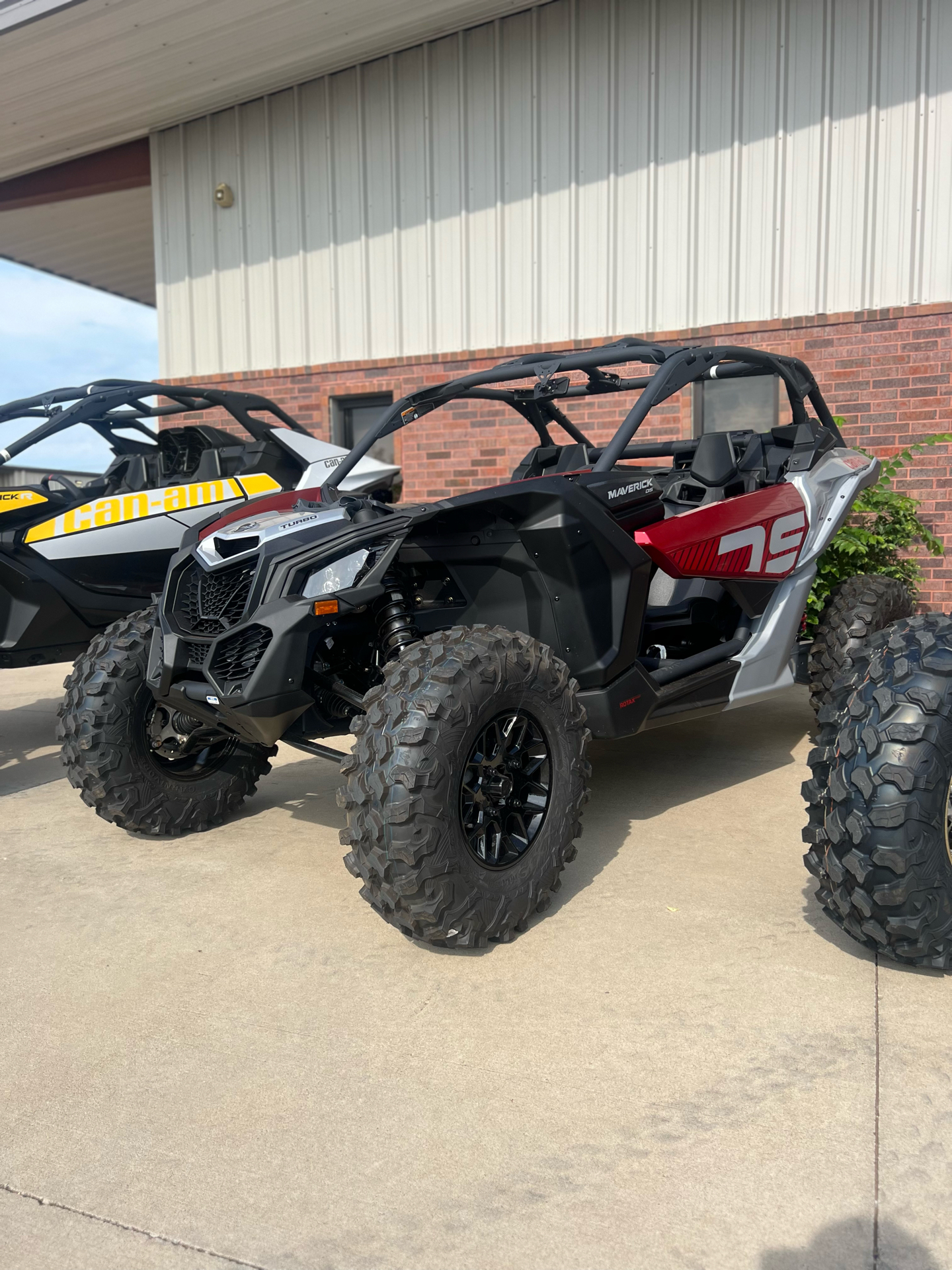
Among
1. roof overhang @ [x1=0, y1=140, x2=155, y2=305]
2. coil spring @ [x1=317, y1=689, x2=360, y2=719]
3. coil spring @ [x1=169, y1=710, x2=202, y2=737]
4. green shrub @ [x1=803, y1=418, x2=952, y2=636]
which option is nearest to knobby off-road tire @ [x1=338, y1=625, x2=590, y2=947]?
coil spring @ [x1=317, y1=689, x2=360, y2=719]

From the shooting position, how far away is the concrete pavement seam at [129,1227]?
1813 millimetres

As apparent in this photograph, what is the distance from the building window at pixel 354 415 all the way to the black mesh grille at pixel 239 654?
6.89 meters

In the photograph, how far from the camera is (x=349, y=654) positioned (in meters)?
3.77

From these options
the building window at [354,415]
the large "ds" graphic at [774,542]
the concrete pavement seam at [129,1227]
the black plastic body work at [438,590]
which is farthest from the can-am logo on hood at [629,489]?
the building window at [354,415]

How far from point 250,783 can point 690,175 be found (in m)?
6.50

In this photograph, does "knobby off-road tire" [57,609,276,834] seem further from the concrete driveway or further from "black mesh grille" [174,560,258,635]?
"black mesh grille" [174,560,258,635]

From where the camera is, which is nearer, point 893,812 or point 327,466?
point 893,812

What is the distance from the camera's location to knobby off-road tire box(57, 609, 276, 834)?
390cm

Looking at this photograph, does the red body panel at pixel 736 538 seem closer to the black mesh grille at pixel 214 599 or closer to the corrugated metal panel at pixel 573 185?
the black mesh grille at pixel 214 599

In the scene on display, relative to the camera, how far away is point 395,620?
349 cm

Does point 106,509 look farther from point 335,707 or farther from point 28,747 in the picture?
point 335,707

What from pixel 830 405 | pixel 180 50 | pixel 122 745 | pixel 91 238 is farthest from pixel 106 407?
pixel 91 238

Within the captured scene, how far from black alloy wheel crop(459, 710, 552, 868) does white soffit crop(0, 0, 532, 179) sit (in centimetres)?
744

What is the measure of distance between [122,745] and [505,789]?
64.9 inches
